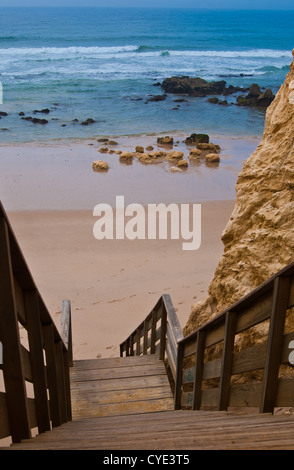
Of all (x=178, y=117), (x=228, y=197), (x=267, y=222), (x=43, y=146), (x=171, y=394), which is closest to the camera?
(x=267, y=222)

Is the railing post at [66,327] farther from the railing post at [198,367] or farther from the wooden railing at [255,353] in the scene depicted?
the wooden railing at [255,353]

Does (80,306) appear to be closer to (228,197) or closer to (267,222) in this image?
(267,222)

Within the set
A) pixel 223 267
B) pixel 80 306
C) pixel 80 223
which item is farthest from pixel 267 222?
pixel 80 223

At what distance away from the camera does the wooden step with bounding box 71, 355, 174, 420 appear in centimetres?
498

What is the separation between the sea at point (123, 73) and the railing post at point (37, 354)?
24.8m

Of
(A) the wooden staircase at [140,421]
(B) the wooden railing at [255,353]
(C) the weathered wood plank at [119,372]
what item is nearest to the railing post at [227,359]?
(B) the wooden railing at [255,353]

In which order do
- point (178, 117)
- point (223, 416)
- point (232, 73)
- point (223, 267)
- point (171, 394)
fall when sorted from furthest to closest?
1. point (232, 73)
2. point (178, 117)
3. point (171, 394)
4. point (223, 267)
5. point (223, 416)

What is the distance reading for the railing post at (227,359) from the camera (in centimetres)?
264

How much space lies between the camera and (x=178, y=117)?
1284 inches

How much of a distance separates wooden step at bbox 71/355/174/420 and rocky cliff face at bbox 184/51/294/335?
1109 mm

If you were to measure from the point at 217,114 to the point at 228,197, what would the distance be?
18057mm

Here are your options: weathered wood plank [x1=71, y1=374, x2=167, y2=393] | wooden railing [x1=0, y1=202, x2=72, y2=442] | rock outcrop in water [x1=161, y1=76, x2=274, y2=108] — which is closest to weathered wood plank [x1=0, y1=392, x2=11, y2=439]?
wooden railing [x1=0, y1=202, x2=72, y2=442]
